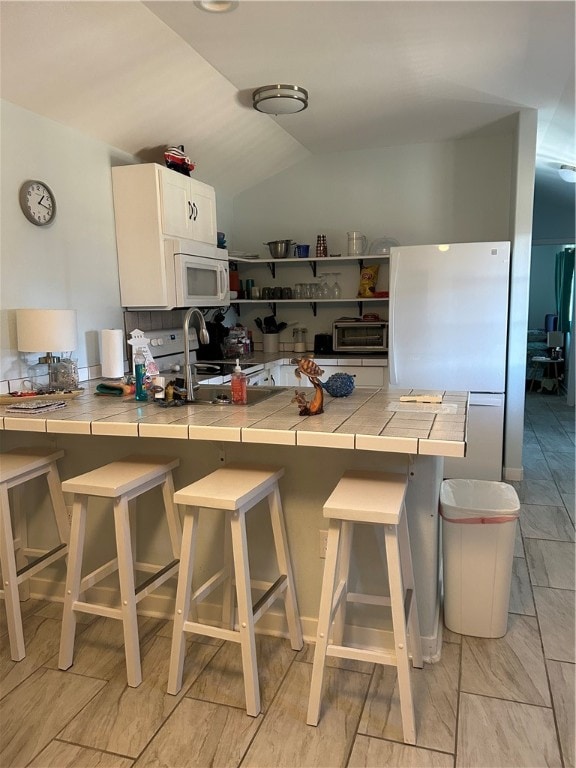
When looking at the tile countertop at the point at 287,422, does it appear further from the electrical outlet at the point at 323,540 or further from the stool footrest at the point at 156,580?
the stool footrest at the point at 156,580

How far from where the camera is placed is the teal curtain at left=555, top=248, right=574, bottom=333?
7.93 meters

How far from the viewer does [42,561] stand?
88.1 inches

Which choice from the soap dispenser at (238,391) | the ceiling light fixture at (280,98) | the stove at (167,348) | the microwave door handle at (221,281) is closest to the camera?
the soap dispenser at (238,391)

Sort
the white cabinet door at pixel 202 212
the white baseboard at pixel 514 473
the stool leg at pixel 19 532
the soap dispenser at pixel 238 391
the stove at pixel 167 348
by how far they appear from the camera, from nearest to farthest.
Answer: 1. the soap dispenser at pixel 238 391
2. the stool leg at pixel 19 532
3. the white cabinet door at pixel 202 212
4. the stove at pixel 167 348
5. the white baseboard at pixel 514 473

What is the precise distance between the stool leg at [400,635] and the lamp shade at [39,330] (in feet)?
5.68

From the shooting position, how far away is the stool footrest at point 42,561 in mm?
2170

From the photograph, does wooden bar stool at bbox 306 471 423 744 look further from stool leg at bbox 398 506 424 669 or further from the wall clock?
the wall clock

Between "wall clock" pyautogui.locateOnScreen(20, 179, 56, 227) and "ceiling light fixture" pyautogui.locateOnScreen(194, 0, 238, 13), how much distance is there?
43.8 inches

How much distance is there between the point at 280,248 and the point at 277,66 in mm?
1853

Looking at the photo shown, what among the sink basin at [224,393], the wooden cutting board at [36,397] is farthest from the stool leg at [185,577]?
the wooden cutting board at [36,397]

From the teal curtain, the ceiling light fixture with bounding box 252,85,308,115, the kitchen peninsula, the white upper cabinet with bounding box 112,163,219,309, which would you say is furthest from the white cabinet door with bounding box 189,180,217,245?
the teal curtain

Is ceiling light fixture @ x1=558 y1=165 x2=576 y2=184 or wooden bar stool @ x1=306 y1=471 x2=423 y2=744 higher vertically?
ceiling light fixture @ x1=558 y1=165 x2=576 y2=184

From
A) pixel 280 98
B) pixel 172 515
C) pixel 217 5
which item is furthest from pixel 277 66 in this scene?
pixel 172 515

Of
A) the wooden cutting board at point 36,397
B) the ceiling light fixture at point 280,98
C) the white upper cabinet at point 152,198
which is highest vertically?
the ceiling light fixture at point 280,98
